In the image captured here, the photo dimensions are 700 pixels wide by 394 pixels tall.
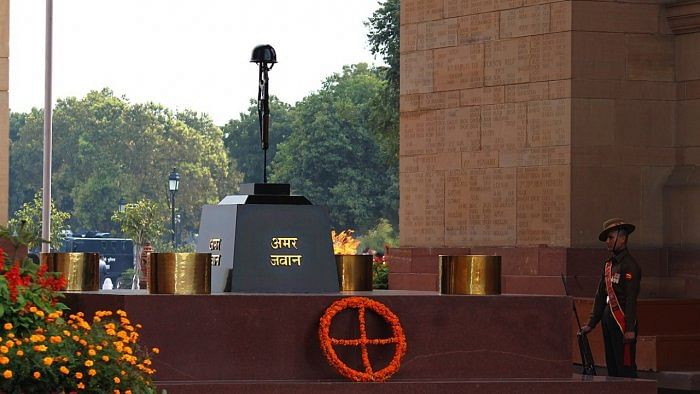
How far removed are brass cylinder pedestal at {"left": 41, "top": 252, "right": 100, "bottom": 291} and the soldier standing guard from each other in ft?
15.0

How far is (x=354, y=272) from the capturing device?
41.0 ft

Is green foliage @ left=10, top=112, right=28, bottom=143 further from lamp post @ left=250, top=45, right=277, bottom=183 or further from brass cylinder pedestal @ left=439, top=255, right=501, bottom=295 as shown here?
brass cylinder pedestal @ left=439, top=255, right=501, bottom=295

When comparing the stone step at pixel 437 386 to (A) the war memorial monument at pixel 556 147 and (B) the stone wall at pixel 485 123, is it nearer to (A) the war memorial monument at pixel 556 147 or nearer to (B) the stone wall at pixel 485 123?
(A) the war memorial monument at pixel 556 147

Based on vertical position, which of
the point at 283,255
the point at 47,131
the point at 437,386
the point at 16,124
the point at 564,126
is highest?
the point at 16,124

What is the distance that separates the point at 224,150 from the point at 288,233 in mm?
102584

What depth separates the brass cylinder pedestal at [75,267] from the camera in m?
11.9

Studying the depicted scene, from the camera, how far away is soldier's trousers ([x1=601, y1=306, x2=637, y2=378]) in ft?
47.6

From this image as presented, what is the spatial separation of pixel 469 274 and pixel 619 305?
10.1 feet

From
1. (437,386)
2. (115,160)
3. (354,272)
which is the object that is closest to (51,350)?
(437,386)

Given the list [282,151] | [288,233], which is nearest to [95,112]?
[282,151]

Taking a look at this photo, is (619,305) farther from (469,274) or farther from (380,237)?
(380,237)

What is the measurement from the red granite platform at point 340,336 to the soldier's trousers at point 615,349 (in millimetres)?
2438

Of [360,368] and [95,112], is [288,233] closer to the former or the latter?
[360,368]

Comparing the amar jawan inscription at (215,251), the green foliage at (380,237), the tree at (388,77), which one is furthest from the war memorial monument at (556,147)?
the green foliage at (380,237)
